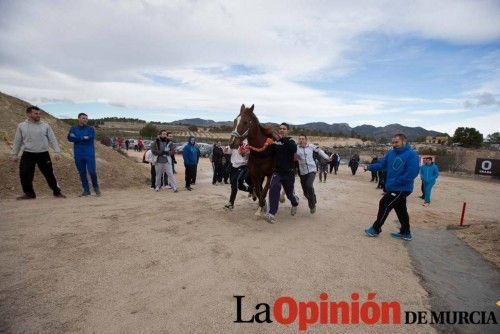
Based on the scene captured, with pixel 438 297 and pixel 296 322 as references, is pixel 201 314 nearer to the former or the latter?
pixel 296 322

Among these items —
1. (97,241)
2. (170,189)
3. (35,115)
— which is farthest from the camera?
(170,189)

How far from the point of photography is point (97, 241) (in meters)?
4.88

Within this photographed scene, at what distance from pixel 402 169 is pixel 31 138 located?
8.14m

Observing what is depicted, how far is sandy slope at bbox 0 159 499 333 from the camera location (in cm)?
306

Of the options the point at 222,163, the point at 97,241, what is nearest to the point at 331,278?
the point at 97,241

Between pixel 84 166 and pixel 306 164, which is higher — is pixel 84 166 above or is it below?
below

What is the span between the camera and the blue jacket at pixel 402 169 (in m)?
5.73

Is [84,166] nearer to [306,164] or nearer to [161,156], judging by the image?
[161,156]

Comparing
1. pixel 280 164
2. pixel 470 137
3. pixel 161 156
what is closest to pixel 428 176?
pixel 280 164

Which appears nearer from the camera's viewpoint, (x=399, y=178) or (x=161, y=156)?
(x=399, y=178)

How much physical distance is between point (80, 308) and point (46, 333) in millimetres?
391

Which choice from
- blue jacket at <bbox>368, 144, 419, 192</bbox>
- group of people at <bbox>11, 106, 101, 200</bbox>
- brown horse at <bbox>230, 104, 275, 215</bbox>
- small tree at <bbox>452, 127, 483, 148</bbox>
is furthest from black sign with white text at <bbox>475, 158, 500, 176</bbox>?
small tree at <bbox>452, 127, 483, 148</bbox>

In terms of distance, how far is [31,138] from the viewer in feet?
24.7

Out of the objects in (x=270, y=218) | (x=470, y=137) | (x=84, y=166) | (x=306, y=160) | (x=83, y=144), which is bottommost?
(x=270, y=218)
